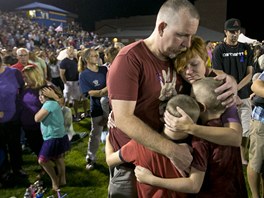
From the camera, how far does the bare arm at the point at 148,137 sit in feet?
5.25

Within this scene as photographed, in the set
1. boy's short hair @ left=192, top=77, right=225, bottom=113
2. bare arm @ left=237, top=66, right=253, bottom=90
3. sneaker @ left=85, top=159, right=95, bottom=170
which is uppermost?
boy's short hair @ left=192, top=77, right=225, bottom=113

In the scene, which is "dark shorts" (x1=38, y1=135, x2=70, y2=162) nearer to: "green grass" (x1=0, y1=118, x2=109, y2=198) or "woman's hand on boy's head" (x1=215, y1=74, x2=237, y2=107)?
"green grass" (x1=0, y1=118, x2=109, y2=198)

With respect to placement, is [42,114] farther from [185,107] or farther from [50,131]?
[185,107]

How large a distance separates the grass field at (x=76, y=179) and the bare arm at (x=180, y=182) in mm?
2412

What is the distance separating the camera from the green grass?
158 inches

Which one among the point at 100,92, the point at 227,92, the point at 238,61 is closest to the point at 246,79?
the point at 238,61

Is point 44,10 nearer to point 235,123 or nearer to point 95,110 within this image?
point 95,110

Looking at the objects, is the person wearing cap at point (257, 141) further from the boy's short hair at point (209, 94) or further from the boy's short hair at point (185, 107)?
the boy's short hair at point (185, 107)

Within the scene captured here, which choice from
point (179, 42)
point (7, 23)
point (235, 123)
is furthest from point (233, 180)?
point (7, 23)

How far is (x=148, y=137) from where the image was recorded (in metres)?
1.65

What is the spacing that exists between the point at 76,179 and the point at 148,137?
121 inches

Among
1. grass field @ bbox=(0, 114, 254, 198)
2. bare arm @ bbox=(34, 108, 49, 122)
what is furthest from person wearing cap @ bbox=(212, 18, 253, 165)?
bare arm @ bbox=(34, 108, 49, 122)

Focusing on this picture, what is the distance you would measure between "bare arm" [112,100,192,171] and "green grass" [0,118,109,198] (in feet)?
8.27

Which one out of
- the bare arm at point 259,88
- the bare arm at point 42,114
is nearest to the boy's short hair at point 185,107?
the bare arm at point 259,88
